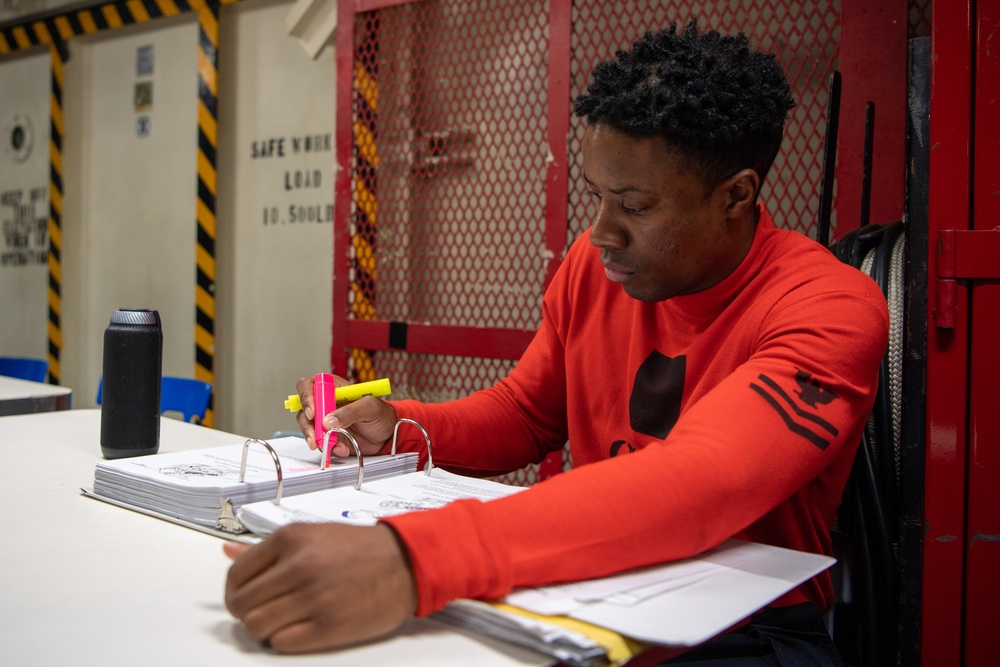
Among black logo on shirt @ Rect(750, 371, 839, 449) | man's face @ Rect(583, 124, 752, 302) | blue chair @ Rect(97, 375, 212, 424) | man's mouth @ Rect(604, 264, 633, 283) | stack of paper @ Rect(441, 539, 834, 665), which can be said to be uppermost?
man's face @ Rect(583, 124, 752, 302)

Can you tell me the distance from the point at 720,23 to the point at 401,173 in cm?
113

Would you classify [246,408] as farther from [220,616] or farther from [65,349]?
[220,616]

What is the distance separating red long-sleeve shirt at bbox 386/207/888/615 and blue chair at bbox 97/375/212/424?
1323 mm

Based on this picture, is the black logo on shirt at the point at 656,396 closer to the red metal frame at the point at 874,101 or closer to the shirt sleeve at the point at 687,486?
the shirt sleeve at the point at 687,486

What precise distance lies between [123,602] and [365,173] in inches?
89.7

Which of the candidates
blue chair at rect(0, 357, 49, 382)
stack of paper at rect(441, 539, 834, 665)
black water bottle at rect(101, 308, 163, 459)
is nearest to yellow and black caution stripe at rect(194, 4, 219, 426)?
blue chair at rect(0, 357, 49, 382)

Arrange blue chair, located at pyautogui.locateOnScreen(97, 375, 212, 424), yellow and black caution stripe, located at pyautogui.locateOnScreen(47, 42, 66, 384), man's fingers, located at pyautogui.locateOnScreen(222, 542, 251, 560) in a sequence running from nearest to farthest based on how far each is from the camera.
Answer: man's fingers, located at pyautogui.locateOnScreen(222, 542, 251, 560)
blue chair, located at pyautogui.locateOnScreen(97, 375, 212, 424)
yellow and black caution stripe, located at pyautogui.locateOnScreen(47, 42, 66, 384)

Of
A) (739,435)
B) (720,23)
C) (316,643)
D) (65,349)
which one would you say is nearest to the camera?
(316,643)

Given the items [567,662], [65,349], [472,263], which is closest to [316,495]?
[567,662]

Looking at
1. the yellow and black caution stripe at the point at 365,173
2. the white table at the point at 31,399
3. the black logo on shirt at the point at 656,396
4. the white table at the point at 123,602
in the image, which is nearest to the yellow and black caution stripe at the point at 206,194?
the yellow and black caution stripe at the point at 365,173

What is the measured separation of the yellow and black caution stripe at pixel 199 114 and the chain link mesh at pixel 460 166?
133 cm

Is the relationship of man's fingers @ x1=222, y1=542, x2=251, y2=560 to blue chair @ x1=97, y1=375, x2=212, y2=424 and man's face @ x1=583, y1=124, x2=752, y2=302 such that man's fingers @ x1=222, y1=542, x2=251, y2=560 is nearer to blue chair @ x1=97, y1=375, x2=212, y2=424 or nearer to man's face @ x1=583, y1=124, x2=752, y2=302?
man's face @ x1=583, y1=124, x2=752, y2=302

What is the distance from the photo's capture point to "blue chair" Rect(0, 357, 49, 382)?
3.20 m

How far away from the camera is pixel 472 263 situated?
2.78 meters
